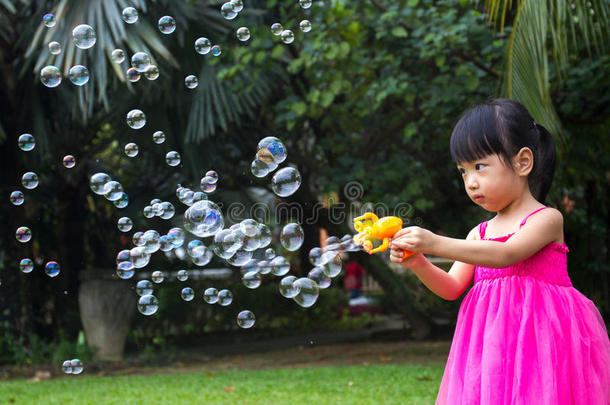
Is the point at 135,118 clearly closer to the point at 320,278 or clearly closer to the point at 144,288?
the point at 144,288

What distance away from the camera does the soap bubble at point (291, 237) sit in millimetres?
3291

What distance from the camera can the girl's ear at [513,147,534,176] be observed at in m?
2.15

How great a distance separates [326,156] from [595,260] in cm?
338

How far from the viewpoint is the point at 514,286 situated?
7.07 ft

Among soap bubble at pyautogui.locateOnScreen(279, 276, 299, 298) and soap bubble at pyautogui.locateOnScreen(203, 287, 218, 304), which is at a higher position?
soap bubble at pyautogui.locateOnScreen(279, 276, 299, 298)

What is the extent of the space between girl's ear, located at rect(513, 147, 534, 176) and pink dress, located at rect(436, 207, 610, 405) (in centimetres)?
19

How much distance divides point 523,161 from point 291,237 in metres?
1.38

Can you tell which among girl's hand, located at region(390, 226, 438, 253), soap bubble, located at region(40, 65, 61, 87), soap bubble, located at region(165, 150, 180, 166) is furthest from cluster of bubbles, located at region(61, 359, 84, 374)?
girl's hand, located at region(390, 226, 438, 253)

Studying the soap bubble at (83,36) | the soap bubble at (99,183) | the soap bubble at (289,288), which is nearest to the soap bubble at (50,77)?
the soap bubble at (83,36)

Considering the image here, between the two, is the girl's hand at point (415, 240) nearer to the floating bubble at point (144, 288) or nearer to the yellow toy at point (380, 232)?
the yellow toy at point (380, 232)

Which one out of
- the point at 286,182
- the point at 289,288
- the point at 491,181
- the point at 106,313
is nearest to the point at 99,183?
the point at 286,182

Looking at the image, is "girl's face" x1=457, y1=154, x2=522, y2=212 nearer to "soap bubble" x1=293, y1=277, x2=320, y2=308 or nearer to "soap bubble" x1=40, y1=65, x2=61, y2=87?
"soap bubble" x1=293, y1=277, x2=320, y2=308

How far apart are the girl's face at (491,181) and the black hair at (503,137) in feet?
0.06

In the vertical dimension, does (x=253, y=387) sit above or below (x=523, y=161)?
below
